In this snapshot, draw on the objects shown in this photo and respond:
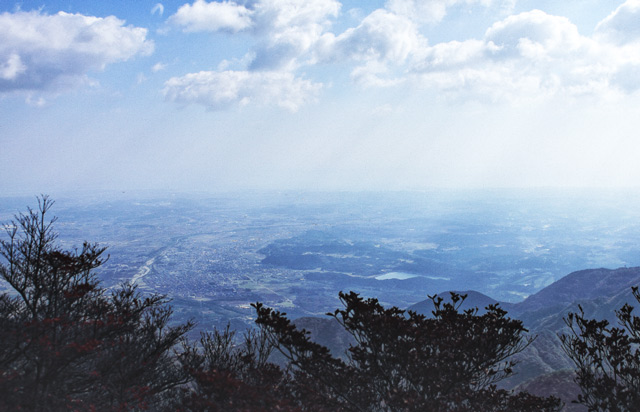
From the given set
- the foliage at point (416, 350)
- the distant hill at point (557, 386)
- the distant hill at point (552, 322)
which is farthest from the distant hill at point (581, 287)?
the foliage at point (416, 350)

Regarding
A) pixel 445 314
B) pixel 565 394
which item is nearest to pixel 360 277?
pixel 565 394

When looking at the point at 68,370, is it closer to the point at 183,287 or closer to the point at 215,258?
the point at 183,287

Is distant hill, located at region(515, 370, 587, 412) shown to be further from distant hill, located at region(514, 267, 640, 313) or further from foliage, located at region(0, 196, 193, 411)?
distant hill, located at region(514, 267, 640, 313)

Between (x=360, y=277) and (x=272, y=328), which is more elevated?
(x=272, y=328)

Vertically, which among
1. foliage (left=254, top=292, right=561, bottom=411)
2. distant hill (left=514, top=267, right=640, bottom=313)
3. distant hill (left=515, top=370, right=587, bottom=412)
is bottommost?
distant hill (left=514, top=267, right=640, bottom=313)

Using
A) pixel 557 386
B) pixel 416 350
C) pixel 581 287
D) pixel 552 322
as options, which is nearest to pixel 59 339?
pixel 416 350

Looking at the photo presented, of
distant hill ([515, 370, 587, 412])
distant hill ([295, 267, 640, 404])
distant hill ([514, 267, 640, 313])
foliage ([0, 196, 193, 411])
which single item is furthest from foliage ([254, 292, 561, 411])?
distant hill ([514, 267, 640, 313])

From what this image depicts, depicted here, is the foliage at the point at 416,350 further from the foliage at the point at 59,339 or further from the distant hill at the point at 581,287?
the distant hill at the point at 581,287

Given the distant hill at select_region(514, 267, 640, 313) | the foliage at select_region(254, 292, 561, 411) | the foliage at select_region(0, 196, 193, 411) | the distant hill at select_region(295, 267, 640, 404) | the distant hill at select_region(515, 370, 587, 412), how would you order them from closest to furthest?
the foliage at select_region(0, 196, 193, 411) → the foliage at select_region(254, 292, 561, 411) → the distant hill at select_region(515, 370, 587, 412) → the distant hill at select_region(295, 267, 640, 404) → the distant hill at select_region(514, 267, 640, 313)
